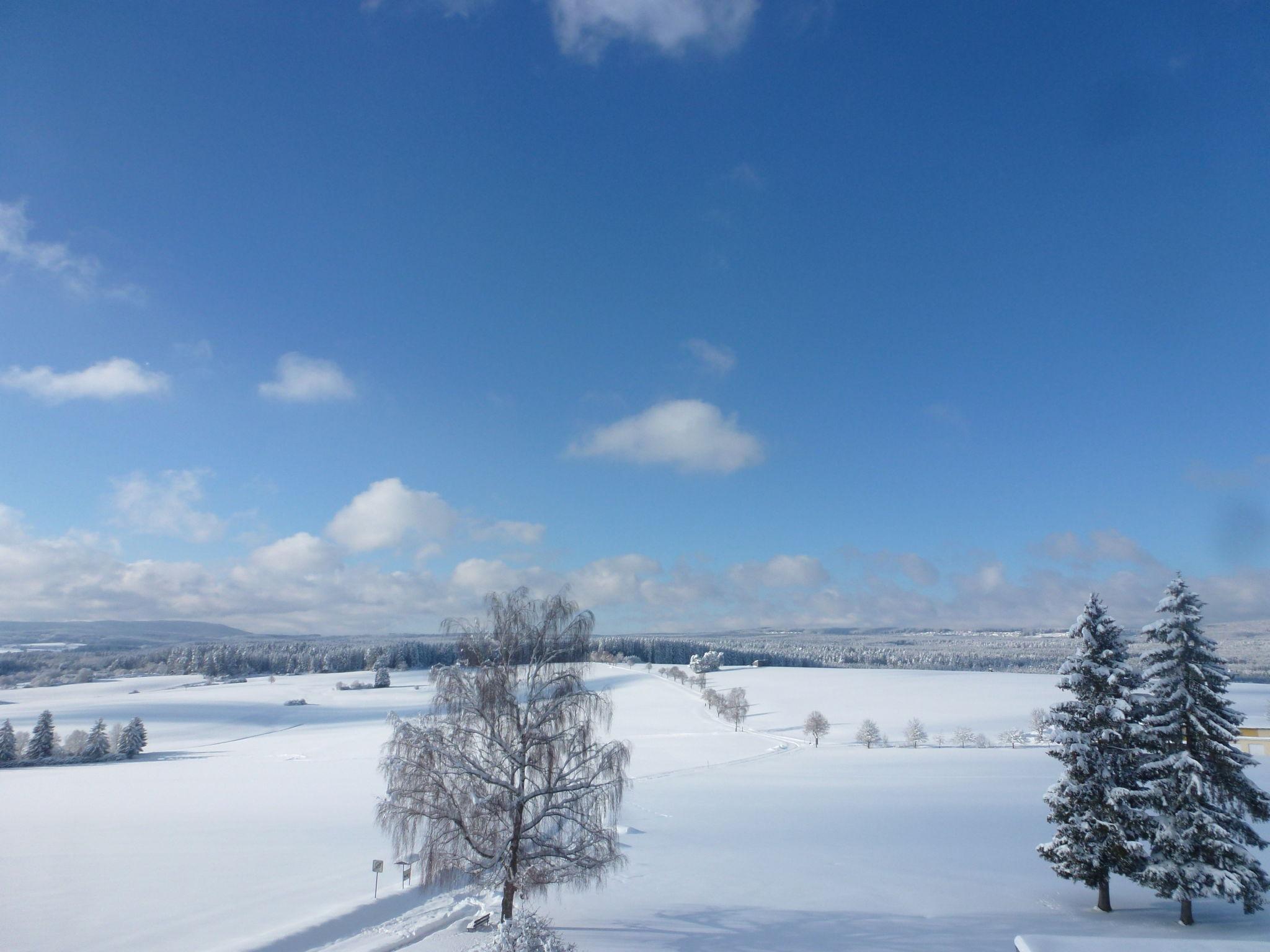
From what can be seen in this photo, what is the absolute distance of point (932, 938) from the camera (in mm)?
19781

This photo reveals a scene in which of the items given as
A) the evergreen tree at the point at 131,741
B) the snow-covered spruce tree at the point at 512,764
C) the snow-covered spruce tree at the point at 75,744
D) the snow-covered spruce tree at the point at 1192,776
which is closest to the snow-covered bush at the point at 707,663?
the evergreen tree at the point at 131,741

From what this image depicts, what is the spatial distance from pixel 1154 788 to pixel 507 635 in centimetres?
2043

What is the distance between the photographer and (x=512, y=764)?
20188mm

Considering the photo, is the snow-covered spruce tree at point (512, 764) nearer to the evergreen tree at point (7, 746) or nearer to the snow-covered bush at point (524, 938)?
the snow-covered bush at point (524, 938)

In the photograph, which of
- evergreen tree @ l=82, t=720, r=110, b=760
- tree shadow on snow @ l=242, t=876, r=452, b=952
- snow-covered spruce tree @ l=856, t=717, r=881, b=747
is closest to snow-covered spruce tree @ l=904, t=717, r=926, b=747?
snow-covered spruce tree @ l=856, t=717, r=881, b=747

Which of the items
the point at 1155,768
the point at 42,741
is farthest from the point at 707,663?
the point at 1155,768

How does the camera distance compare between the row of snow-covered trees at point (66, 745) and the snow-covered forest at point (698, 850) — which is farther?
the row of snow-covered trees at point (66, 745)

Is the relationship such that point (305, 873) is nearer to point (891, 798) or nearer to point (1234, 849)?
point (1234, 849)

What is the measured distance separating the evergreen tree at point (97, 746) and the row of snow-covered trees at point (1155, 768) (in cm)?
9758

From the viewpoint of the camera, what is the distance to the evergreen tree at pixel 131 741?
8006 centimetres

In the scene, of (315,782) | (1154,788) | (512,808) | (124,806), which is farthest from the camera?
(315,782)

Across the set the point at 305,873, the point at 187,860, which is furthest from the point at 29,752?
the point at 305,873

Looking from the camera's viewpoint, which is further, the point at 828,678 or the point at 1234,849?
the point at 828,678

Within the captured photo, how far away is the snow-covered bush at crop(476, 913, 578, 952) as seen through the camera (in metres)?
15.1
